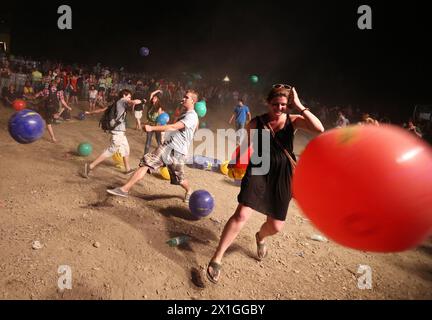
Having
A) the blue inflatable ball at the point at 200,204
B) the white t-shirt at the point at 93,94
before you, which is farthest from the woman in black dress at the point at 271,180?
the white t-shirt at the point at 93,94

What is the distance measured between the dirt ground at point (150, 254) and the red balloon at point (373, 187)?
5.76 ft

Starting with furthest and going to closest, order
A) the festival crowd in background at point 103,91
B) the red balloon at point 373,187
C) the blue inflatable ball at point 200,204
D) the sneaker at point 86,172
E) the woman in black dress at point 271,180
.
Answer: the festival crowd in background at point 103,91
the sneaker at point 86,172
the blue inflatable ball at point 200,204
the woman in black dress at point 271,180
the red balloon at point 373,187

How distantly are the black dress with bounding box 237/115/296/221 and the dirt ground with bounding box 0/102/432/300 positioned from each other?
93 centimetres

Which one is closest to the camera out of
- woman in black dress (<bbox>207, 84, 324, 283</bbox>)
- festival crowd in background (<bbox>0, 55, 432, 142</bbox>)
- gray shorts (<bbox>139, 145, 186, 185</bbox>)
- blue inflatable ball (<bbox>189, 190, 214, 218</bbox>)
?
woman in black dress (<bbox>207, 84, 324, 283</bbox>)

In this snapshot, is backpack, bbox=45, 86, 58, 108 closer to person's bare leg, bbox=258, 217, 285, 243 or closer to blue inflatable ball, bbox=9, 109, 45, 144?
blue inflatable ball, bbox=9, 109, 45, 144

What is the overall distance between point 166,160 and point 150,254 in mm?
1536

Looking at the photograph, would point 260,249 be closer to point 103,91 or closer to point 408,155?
point 408,155

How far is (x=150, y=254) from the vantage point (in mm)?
3613

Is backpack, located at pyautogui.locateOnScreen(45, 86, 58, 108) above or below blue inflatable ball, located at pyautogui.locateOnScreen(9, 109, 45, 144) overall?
above

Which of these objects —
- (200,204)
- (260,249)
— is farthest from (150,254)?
(260,249)

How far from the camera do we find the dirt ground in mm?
3088

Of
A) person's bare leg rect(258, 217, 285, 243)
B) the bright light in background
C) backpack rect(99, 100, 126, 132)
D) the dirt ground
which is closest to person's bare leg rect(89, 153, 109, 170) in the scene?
the dirt ground

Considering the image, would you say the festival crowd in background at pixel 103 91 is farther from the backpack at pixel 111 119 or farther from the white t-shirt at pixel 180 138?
the white t-shirt at pixel 180 138

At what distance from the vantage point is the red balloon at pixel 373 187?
63.8 inches
